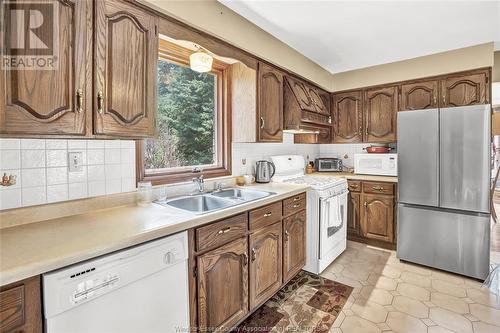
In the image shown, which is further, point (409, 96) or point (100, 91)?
point (409, 96)

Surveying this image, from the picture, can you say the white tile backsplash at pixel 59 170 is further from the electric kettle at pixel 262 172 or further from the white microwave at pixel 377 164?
the white microwave at pixel 377 164

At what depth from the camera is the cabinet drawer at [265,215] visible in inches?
72.7

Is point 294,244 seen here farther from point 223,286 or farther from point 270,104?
point 270,104

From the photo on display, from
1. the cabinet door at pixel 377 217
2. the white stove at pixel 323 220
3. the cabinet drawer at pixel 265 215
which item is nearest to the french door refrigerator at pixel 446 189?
the cabinet door at pixel 377 217

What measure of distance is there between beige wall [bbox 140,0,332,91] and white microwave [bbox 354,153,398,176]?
4.47ft

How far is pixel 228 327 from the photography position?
5.48ft

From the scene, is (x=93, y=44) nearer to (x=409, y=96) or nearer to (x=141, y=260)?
(x=141, y=260)

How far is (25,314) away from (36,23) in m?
1.16

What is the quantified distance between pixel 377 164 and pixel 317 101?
1147 mm

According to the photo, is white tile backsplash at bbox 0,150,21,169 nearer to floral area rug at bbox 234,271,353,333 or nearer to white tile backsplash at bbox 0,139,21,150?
white tile backsplash at bbox 0,139,21,150

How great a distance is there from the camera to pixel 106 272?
1.06m

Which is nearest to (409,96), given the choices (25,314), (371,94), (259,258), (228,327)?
(371,94)

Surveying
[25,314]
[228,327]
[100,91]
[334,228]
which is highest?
[100,91]

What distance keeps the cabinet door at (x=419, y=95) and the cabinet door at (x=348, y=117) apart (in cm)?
54
